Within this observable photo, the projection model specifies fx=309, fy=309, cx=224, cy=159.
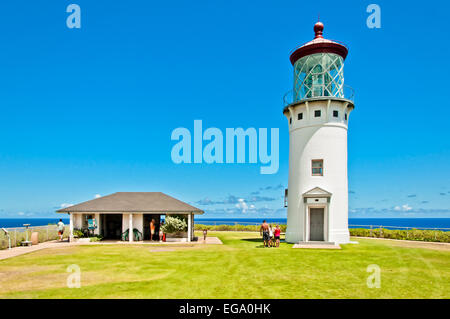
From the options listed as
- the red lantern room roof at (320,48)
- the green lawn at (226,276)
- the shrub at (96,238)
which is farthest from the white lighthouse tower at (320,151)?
the shrub at (96,238)


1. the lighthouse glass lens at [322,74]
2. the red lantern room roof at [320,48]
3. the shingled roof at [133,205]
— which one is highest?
the red lantern room roof at [320,48]

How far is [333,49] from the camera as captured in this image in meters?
22.4

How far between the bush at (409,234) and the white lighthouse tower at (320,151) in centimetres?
701

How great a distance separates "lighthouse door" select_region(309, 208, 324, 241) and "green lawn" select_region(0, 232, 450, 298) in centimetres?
656

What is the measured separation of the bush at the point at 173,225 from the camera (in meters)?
22.6

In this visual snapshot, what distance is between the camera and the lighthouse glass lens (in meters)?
22.5

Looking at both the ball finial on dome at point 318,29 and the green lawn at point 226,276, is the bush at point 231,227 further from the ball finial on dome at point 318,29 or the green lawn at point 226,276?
the ball finial on dome at point 318,29

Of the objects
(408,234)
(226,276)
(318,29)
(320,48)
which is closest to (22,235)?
(226,276)

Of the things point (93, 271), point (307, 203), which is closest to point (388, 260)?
point (307, 203)

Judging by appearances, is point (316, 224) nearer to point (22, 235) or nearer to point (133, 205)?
point (133, 205)

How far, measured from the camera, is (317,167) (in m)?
22.3

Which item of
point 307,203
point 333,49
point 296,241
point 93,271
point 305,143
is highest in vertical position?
point 333,49
